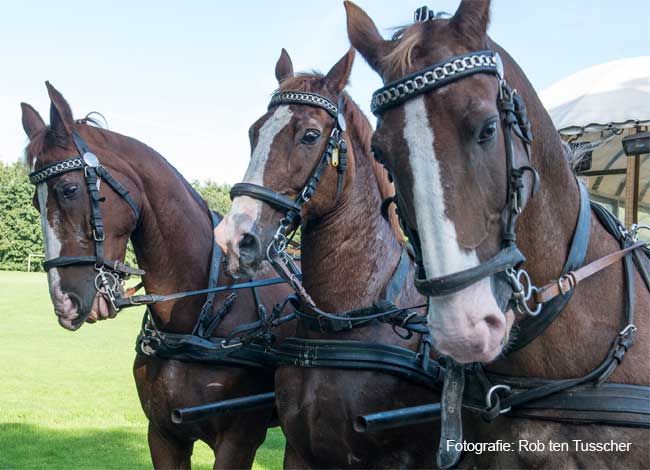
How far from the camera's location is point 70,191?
3568 millimetres

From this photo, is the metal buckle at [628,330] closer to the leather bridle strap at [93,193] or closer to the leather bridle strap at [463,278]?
the leather bridle strap at [463,278]

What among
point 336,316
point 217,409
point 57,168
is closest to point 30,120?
point 57,168

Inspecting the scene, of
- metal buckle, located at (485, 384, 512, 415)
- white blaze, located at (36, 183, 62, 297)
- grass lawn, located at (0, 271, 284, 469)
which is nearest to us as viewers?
metal buckle, located at (485, 384, 512, 415)

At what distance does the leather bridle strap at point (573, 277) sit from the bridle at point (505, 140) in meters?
0.04

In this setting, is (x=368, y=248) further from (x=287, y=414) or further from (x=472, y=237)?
(x=472, y=237)

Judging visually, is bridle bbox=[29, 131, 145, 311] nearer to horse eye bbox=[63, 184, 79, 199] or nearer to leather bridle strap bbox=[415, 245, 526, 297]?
horse eye bbox=[63, 184, 79, 199]

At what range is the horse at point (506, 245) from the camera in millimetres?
1797

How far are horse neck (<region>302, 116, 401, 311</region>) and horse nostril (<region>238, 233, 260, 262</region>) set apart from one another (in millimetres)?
355

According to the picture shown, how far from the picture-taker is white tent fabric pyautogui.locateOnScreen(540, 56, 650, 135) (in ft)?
14.1

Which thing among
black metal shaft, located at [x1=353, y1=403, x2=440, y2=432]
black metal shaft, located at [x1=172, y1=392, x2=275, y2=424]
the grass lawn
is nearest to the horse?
black metal shaft, located at [x1=353, y1=403, x2=440, y2=432]

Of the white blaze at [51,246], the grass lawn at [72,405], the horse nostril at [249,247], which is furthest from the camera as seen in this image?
the grass lawn at [72,405]

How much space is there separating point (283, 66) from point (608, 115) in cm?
219

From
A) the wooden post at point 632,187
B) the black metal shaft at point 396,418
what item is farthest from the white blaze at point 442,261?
the wooden post at point 632,187

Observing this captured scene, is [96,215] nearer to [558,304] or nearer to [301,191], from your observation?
[301,191]
